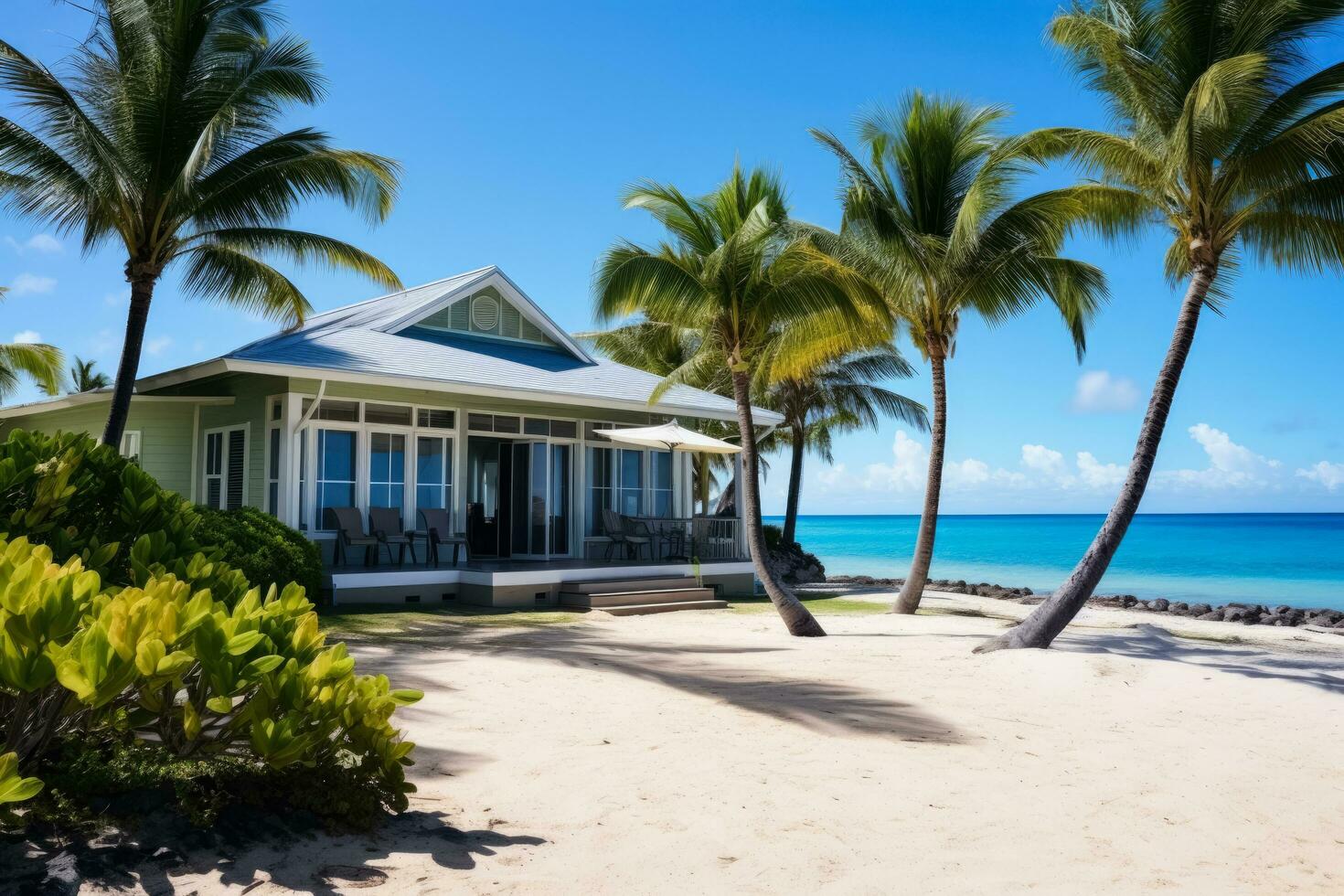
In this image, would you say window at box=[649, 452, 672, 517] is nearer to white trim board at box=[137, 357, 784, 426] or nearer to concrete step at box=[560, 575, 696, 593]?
white trim board at box=[137, 357, 784, 426]

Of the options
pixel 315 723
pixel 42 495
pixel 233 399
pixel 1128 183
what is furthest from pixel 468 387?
pixel 315 723

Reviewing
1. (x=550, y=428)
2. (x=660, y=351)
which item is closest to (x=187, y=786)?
(x=550, y=428)

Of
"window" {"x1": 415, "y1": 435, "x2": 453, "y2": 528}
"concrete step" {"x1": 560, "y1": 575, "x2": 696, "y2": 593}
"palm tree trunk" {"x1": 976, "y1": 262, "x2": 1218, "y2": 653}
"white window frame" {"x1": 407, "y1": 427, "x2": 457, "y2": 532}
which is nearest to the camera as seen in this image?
"palm tree trunk" {"x1": 976, "y1": 262, "x2": 1218, "y2": 653}

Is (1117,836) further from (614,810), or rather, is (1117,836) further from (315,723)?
(315,723)

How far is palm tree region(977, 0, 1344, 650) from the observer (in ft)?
31.6

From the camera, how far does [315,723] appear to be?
3.59m

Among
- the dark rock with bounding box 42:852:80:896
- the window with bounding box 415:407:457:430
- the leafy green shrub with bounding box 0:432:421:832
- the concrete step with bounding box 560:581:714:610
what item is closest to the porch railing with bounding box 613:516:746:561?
the concrete step with bounding box 560:581:714:610

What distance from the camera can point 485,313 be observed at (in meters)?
18.0

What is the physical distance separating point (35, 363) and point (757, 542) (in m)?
18.7

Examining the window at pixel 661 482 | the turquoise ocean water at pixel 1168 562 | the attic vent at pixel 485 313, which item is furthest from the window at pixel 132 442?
the turquoise ocean water at pixel 1168 562

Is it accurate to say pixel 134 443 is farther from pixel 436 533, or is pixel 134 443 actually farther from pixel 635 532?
pixel 635 532

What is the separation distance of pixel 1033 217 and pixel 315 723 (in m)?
11.5

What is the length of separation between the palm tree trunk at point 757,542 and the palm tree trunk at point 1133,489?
86.7 inches

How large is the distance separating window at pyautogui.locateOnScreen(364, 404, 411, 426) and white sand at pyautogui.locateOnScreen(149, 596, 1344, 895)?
5.70 metres
